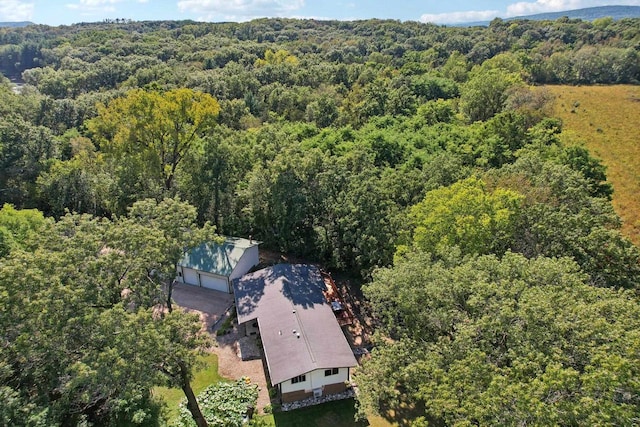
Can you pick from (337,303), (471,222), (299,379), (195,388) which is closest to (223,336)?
(195,388)

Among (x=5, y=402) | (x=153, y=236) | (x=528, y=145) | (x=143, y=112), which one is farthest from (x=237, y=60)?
(x=5, y=402)

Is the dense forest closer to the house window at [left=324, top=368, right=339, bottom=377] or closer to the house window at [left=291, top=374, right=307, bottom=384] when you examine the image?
the house window at [left=324, top=368, right=339, bottom=377]

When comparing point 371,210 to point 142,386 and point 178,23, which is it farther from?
point 178,23

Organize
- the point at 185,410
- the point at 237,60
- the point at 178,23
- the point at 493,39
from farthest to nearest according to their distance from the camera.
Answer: the point at 178,23
the point at 493,39
the point at 237,60
the point at 185,410

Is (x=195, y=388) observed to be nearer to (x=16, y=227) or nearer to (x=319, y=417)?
(x=319, y=417)

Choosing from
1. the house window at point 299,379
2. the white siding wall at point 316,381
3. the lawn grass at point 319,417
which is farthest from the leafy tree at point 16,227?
the lawn grass at point 319,417

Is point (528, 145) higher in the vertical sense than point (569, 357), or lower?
higher
